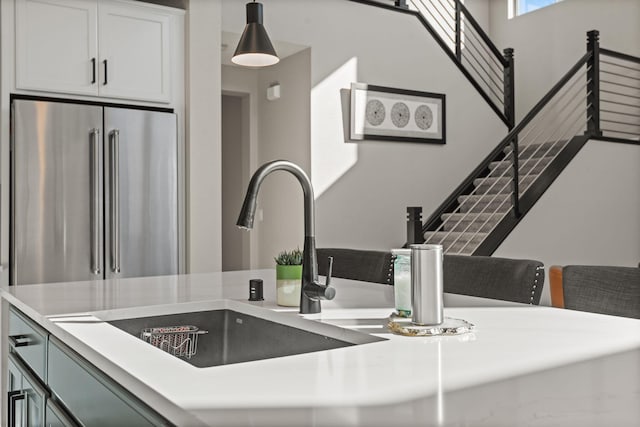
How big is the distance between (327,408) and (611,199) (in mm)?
6411

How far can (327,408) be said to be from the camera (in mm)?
875

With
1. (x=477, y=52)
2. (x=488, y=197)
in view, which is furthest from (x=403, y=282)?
(x=477, y=52)

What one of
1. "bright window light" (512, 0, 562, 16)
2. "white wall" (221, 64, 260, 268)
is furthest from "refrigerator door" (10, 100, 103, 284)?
"bright window light" (512, 0, 562, 16)

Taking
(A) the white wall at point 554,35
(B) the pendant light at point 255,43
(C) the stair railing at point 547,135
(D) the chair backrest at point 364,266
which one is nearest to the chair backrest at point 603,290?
(D) the chair backrest at point 364,266

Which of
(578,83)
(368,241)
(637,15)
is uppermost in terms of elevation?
(637,15)

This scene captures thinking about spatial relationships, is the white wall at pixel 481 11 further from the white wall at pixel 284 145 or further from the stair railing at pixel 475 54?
the white wall at pixel 284 145

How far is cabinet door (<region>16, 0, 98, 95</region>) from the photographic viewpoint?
371 centimetres

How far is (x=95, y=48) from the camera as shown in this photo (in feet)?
12.9

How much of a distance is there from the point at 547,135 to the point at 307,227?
6.55 m

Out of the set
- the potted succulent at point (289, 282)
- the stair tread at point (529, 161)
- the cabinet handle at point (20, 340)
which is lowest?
the cabinet handle at point (20, 340)

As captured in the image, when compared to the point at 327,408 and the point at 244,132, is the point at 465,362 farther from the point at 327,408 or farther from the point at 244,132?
the point at 244,132

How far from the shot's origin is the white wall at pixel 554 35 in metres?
7.15

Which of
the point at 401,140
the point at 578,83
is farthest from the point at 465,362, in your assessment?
the point at 578,83

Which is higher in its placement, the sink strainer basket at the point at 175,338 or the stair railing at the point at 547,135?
the stair railing at the point at 547,135
